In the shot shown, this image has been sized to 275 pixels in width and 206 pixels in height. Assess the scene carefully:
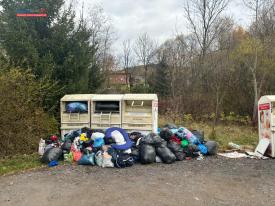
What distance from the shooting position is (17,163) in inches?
242

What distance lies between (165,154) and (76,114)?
116 inches

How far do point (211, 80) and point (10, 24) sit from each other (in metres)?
10.2

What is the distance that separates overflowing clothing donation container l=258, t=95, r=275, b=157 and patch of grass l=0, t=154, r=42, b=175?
5658 millimetres

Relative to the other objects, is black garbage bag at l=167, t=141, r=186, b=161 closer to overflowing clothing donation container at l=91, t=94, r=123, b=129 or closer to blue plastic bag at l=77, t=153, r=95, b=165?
overflowing clothing donation container at l=91, t=94, r=123, b=129

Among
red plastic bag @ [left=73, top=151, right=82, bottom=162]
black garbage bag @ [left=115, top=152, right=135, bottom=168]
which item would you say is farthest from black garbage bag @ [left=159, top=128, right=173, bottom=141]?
red plastic bag @ [left=73, top=151, right=82, bottom=162]

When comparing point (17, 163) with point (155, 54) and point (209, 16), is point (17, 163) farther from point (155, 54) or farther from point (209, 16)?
point (155, 54)

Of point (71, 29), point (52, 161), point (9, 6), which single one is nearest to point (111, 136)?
point (52, 161)

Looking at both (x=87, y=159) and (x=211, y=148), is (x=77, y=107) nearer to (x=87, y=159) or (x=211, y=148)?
(x=87, y=159)

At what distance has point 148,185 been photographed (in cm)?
468

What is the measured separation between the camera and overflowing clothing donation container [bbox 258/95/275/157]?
6578 millimetres

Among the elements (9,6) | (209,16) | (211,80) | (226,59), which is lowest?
(211,80)

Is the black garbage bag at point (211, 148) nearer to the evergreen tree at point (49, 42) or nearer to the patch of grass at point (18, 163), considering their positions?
the patch of grass at point (18, 163)

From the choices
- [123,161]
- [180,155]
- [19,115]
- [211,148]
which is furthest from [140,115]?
[19,115]

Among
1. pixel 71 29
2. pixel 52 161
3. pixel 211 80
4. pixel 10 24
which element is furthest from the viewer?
pixel 211 80
